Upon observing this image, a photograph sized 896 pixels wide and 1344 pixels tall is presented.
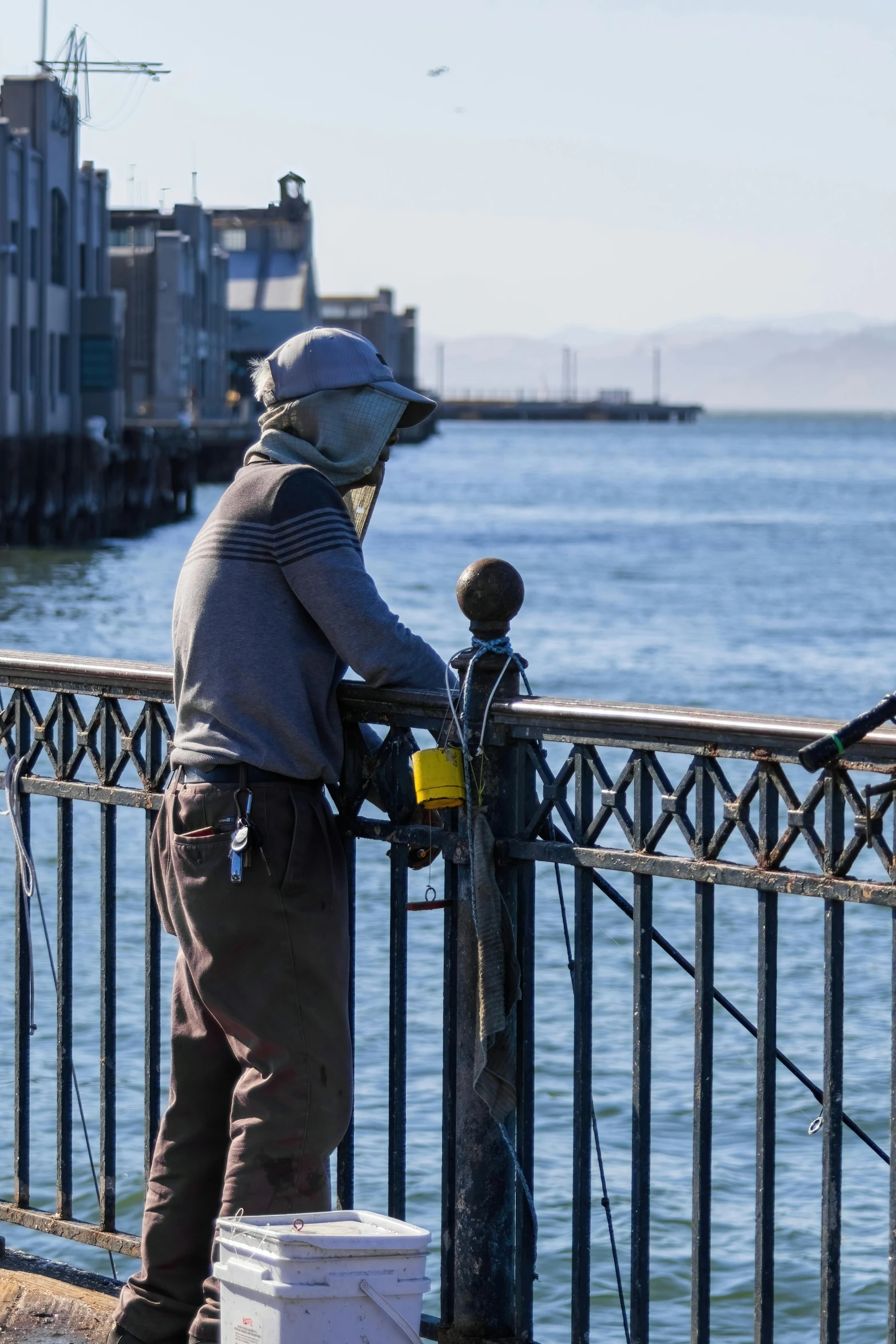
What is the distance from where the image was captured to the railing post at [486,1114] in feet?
11.4

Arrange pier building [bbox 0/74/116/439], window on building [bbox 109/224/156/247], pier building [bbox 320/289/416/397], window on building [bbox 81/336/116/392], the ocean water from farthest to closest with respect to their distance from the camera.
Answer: pier building [bbox 320/289/416/397], window on building [bbox 109/224/156/247], window on building [bbox 81/336/116/392], pier building [bbox 0/74/116/439], the ocean water

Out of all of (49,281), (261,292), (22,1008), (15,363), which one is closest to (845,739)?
(22,1008)

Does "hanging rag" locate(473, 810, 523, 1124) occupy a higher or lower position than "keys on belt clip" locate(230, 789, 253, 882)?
lower

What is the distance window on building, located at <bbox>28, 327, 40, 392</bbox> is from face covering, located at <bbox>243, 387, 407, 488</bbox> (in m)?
47.1

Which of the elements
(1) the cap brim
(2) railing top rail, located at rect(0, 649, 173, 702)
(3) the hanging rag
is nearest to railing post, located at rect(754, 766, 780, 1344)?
(3) the hanging rag

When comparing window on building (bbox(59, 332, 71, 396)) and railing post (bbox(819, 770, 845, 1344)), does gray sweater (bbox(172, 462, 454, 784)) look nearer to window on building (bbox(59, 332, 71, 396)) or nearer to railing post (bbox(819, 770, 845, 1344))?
railing post (bbox(819, 770, 845, 1344))

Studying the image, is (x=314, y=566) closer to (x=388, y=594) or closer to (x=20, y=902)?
(x=20, y=902)

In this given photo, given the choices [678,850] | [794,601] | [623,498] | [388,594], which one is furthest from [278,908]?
[623,498]

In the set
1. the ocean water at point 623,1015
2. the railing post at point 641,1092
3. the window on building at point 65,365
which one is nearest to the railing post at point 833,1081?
the railing post at point 641,1092

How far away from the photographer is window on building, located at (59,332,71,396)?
52.3 m

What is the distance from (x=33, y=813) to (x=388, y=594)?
2289 centimetres

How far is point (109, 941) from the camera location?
418cm

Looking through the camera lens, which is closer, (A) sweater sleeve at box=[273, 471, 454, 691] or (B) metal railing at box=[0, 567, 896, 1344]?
(B) metal railing at box=[0, 567, 896, 1344]

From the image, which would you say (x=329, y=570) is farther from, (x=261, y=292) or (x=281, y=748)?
(x=261, y=292)
